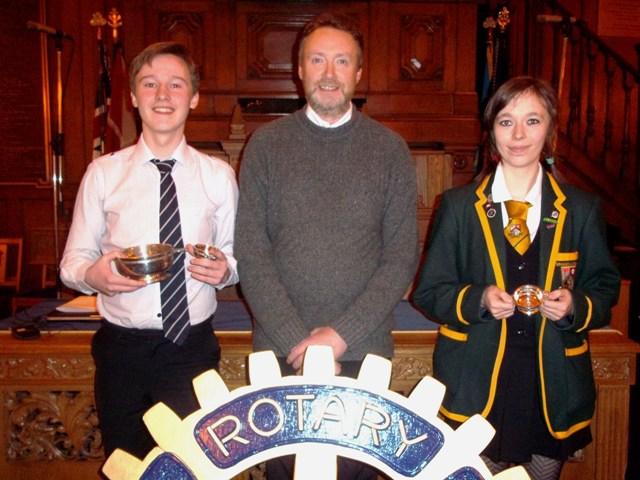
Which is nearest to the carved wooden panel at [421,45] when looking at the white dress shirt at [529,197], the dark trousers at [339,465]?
the white dress shirt at [529,197]

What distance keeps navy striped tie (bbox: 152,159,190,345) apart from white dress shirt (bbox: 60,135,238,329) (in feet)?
0.05

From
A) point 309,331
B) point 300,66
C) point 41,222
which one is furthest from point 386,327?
point 41,222

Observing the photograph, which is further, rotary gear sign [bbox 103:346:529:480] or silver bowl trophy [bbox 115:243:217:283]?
silver bowl trophy [bbox 115:243:217:283]

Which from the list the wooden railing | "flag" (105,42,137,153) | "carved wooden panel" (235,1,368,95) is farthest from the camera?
"carved wooden panel" (235,1,368,95)

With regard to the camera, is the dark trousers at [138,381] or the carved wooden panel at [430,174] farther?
the carved wooden panel at [430,174]

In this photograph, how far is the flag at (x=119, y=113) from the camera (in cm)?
521

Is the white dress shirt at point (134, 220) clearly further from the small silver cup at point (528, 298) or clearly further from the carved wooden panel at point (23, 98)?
the carved wooden panel at point (23, 98)

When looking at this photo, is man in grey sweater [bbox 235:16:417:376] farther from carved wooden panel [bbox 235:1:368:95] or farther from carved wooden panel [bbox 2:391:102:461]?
carved wooden panel [bbox 235:1:368:95]

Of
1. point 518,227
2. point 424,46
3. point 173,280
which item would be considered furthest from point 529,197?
point 424,46

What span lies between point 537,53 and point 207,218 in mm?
5651

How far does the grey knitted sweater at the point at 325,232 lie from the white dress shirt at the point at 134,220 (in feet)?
0.41

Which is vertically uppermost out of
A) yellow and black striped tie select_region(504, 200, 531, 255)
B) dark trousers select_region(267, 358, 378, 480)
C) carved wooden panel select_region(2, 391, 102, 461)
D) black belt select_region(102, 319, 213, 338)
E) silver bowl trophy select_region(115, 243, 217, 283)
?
yellow and black striped tie select_region(504, 200, 531, 255)

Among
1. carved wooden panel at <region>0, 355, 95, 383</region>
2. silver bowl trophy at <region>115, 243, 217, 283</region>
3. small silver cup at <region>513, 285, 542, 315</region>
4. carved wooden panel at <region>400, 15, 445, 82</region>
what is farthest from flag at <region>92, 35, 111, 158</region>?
small silver cup at <region>513, 285, 542, 315</region>

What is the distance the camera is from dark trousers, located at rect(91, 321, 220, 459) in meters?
1.71
